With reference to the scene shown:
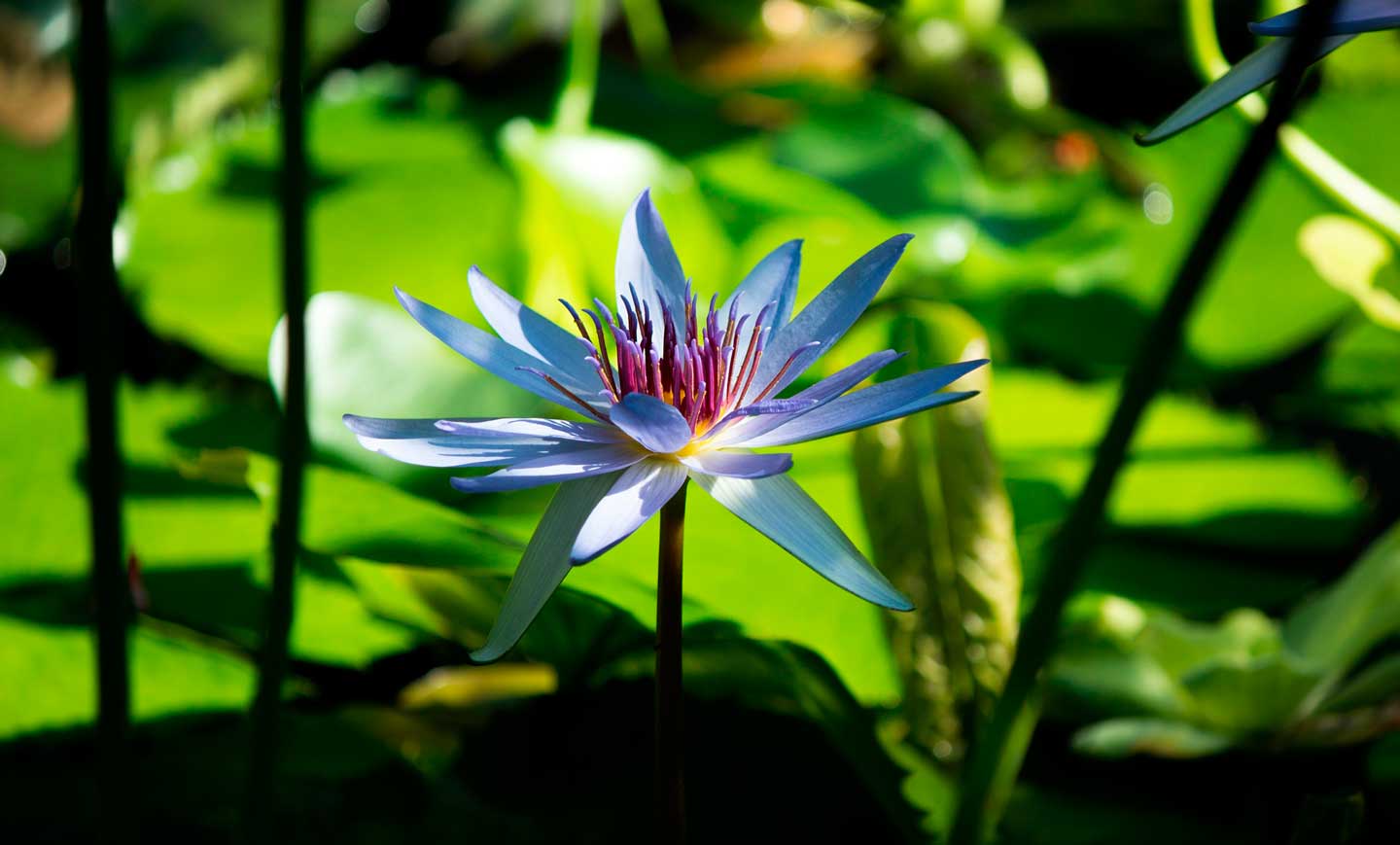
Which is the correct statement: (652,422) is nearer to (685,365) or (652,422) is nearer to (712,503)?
(685,365)

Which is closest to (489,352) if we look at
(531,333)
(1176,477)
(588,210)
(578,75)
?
(531,333)

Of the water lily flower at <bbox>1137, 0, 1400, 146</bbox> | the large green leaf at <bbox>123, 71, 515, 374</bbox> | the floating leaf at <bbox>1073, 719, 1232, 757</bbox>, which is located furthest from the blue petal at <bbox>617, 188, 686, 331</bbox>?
the large green leaf at <bbox>123, 71, 515, 374</bbox>

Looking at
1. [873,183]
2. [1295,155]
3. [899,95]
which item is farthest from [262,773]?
[899,95]

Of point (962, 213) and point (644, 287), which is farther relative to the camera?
point (962, 213)

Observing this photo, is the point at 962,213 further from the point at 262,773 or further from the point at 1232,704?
the point at 262,773

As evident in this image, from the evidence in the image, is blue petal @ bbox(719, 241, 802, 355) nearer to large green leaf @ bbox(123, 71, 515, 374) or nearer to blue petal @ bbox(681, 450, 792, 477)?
blue petal @ bbox(681, 450, 792, 477)

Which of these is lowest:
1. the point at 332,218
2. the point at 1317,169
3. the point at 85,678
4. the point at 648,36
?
the point at 85,678

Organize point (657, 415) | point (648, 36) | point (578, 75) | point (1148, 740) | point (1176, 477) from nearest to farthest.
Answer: point (657, 415)
point (1148, 740)
point (1176, 477)
point (578, 75)
point (648, 36)
